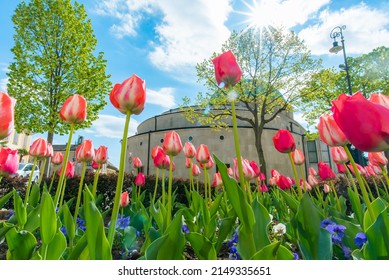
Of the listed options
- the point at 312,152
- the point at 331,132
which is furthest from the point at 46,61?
the point at 312,152

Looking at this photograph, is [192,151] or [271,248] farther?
[192,151]

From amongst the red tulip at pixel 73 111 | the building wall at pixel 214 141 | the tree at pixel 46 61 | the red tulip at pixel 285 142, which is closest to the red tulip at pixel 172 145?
the red tulip at pixel 73 111

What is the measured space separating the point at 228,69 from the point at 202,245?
937mm

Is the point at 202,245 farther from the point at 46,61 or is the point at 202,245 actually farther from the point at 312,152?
the point at 312,152

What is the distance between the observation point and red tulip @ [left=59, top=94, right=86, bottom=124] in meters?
1.41

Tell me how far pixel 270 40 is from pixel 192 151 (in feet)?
53.2

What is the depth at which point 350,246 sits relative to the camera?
157cm

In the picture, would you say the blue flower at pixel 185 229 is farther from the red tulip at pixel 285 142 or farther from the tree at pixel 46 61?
the tree at pixel 46 61

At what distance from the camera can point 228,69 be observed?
1236mm

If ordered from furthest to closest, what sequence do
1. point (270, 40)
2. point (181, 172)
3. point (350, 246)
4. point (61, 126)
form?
point (181, 172) < point (270, 40) < point (61, 126) < point (350, 246)

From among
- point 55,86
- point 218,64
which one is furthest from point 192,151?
point 55,86

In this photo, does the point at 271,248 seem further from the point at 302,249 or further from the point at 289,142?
the point at 289,142

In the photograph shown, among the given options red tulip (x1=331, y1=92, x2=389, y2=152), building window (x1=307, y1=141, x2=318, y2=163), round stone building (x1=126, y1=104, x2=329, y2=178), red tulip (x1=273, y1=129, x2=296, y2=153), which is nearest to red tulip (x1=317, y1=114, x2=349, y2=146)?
red tulip (x1=273, y1=129, x2=296, y2=153)
